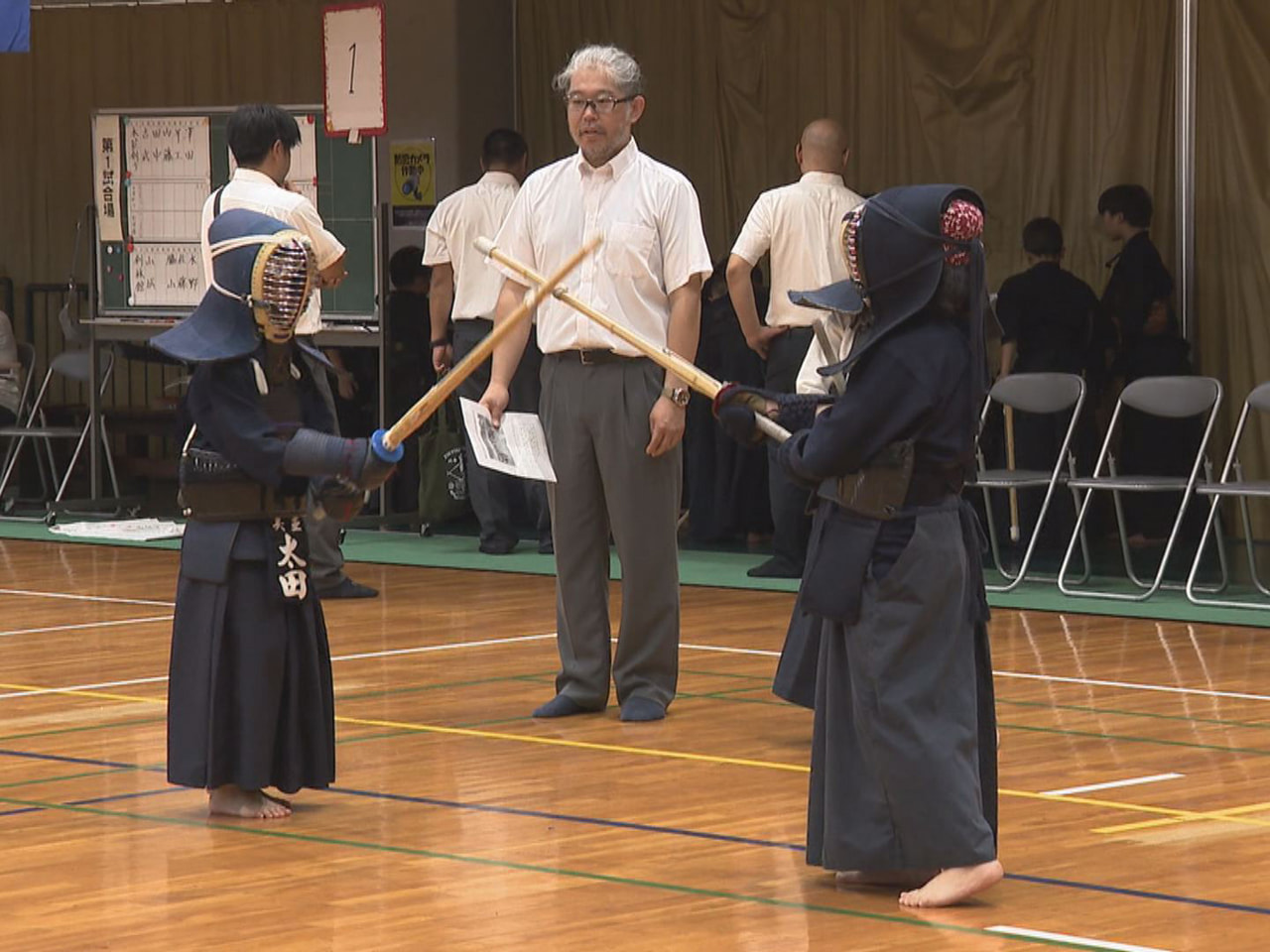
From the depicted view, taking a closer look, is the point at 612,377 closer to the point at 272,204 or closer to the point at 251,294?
the point at 251,294

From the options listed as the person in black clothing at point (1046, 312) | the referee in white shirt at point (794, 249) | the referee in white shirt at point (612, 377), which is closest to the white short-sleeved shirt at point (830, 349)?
the referee in white shirt at point (612, 377)

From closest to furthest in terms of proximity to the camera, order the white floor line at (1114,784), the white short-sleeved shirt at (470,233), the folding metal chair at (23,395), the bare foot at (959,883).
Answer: the bare foot at (959,883)
the white floor line at (1114,784)
the white short-sleeved shirt at (470,233)
the folding metal chair at (23,395)

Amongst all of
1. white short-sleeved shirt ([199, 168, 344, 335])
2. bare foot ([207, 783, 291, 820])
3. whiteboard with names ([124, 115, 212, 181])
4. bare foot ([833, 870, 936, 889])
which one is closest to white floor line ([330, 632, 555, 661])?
white short-sleeved shirt ([199, 168, 344, 335])

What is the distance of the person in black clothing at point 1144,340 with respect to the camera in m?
11.3

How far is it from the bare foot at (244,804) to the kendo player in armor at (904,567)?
1.43 m

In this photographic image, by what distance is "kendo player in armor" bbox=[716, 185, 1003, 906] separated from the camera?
473 centimetres

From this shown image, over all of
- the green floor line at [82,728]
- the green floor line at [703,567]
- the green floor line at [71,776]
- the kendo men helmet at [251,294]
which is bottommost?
the green floor line at [703,567]

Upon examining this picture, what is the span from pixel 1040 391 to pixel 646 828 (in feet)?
17.6

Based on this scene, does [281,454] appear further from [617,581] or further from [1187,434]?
[1187,434]

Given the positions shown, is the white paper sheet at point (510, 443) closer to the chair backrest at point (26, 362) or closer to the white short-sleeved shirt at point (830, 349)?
the white short-sleeved shirt at point (830, 349)

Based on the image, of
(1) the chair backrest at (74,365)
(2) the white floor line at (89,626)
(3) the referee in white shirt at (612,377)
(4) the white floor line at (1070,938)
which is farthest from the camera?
(1) the chair backrest at (74,365)

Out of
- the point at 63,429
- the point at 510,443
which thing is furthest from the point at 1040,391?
the point at 63,429

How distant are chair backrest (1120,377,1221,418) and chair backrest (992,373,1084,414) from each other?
286 millimetres

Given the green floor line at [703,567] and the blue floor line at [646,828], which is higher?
the blue floor line at [646,828]
